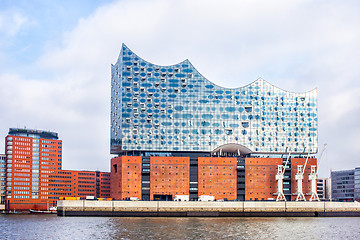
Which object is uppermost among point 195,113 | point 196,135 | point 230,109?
point 230,109

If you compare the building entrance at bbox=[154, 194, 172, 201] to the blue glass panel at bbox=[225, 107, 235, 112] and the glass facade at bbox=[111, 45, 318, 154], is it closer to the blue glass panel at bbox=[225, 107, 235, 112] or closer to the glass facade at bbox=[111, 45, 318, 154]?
the glass facade at bbox=[111, 45, 318, 154]

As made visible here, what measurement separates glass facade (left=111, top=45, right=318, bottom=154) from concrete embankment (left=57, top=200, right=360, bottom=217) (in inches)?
614

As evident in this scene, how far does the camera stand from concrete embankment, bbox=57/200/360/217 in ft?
461

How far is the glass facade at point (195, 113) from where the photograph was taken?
493ft

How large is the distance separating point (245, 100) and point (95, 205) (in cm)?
4818

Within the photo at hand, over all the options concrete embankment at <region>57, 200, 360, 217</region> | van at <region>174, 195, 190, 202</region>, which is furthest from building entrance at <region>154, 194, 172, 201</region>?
concrete embankment at <region>57, 200, 360, 217</region>

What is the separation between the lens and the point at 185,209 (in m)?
142

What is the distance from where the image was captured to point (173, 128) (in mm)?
150875

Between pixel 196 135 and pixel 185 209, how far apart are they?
2045 cm

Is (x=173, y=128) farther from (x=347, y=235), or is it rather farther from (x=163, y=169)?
(x=347, y=235)

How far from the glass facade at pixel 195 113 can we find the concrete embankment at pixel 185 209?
51.2 feet

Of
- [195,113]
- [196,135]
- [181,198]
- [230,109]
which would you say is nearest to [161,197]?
[181,198]

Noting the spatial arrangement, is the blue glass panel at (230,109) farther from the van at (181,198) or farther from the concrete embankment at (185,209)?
A: the van at (181,198)

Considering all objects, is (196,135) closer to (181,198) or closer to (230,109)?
(230,109)
